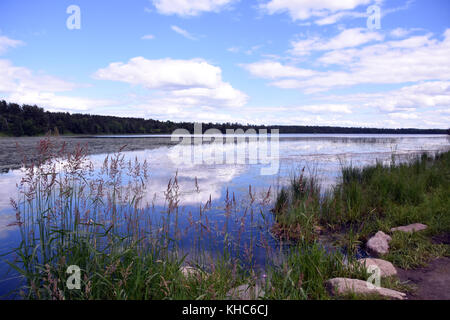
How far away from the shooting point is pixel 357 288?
342 centimetres

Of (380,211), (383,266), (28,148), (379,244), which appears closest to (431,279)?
(383,266)

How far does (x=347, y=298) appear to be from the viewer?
3.28 meters

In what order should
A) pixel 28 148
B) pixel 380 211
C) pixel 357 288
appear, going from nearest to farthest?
pixel 357 288 < pixel 380 211 < pixel 28 148

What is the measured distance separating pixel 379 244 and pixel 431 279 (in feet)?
4.53

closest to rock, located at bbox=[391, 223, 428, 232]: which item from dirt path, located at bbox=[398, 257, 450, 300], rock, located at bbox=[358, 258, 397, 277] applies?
dirt path, located at bbox=[398, 257, 450, 300]

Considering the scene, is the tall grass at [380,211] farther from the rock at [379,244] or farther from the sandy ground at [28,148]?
the sandy ground at [28,148]

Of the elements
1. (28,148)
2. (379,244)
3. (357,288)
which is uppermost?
(28,148)

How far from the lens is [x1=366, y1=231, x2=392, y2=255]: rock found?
A: 203 inches

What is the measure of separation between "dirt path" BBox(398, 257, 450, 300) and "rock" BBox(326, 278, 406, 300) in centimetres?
31

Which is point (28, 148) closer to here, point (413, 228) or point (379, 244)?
point (379, 244)

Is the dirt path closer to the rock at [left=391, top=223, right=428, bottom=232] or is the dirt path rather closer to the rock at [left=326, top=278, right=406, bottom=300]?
the rock at [left=326, top=278, right=406, bottom=300]
